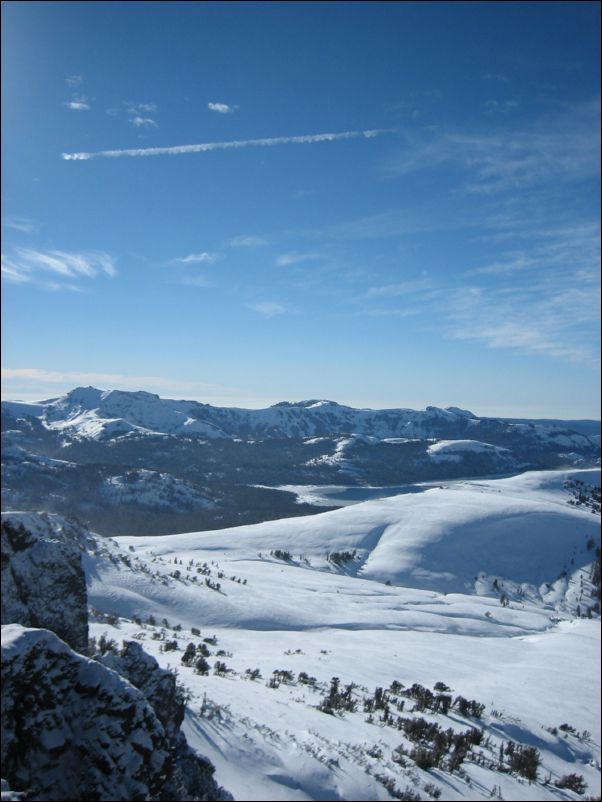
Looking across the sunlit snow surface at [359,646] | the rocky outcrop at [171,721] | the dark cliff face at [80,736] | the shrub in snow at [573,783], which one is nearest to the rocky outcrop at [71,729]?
the dark cliff face at [80,736]

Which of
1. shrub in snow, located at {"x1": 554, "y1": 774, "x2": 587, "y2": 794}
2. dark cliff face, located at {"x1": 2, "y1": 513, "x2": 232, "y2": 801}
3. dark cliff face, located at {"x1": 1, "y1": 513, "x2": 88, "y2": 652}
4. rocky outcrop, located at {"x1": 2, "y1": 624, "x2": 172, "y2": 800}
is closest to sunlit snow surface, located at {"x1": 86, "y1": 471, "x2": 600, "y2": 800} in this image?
shrub in snow, located at {"x1": 554, "y1": 774, "x2": 587, "y2": 794}

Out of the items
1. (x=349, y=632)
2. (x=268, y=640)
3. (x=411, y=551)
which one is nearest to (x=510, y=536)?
(x=411, y=551)

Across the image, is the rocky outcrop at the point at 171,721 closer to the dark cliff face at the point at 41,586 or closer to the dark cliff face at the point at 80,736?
the dark cliff face at the point at 80,736

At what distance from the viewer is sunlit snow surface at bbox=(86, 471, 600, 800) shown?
9.73 meters

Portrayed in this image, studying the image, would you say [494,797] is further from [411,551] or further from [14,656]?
[411,551]

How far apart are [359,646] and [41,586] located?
20855 millimetres

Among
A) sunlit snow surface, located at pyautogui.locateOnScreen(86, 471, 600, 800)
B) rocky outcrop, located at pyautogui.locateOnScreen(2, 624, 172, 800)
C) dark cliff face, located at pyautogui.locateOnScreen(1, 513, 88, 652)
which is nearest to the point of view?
rocky outcrop, located at pyautogui.locateOnScreen(2, 624, 172, 800)

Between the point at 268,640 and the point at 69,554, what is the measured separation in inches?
719

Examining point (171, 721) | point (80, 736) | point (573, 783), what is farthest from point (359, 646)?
point (80, 736)

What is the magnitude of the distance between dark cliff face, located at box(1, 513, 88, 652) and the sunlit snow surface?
299cm

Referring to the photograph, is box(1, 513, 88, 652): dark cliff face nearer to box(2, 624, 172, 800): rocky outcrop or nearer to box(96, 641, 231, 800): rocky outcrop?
box(96, 641, 231, 800): rocky outcrop

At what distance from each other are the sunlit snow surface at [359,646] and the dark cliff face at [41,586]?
2990 millimetres

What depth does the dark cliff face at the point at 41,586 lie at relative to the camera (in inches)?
388

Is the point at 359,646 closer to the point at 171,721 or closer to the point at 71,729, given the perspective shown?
the point at 171,721
